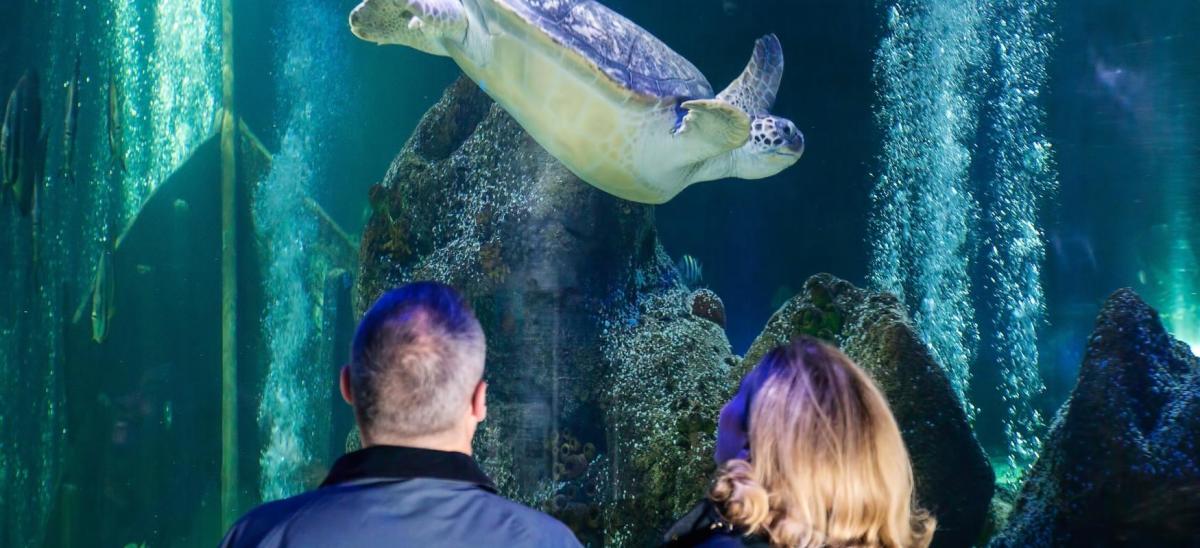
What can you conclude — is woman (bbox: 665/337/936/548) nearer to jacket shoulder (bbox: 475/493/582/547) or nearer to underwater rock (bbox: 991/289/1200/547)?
jacket shoulder (bbox: 475/493/582/547)

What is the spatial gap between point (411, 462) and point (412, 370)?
5.5 inches

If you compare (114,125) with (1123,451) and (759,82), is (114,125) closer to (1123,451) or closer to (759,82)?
(759,82)

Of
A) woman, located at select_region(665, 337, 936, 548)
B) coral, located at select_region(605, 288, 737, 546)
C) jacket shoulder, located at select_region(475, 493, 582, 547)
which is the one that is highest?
woman, located at select_region(665, 337, 936, 548)

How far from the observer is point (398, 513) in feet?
3.39

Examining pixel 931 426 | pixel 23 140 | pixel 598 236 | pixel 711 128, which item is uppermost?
pixel 711 128

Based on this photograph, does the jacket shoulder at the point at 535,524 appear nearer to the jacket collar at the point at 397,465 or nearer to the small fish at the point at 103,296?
the jacket collar at the point at 397,465

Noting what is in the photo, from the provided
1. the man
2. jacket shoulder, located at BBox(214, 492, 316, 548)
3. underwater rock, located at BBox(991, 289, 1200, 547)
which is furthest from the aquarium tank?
jacket shoulder, located at BBox(214, 492, 316, 548)

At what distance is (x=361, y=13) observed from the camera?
368cm

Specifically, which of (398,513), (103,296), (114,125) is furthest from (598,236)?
(103,296)

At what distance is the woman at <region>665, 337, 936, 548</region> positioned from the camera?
105 cm

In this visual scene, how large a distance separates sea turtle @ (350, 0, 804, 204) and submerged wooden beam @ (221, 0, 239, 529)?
4549 millimetres

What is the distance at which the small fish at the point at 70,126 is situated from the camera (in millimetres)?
4961

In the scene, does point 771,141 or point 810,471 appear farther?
point 771,141

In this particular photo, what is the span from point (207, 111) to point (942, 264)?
38.5 ft
